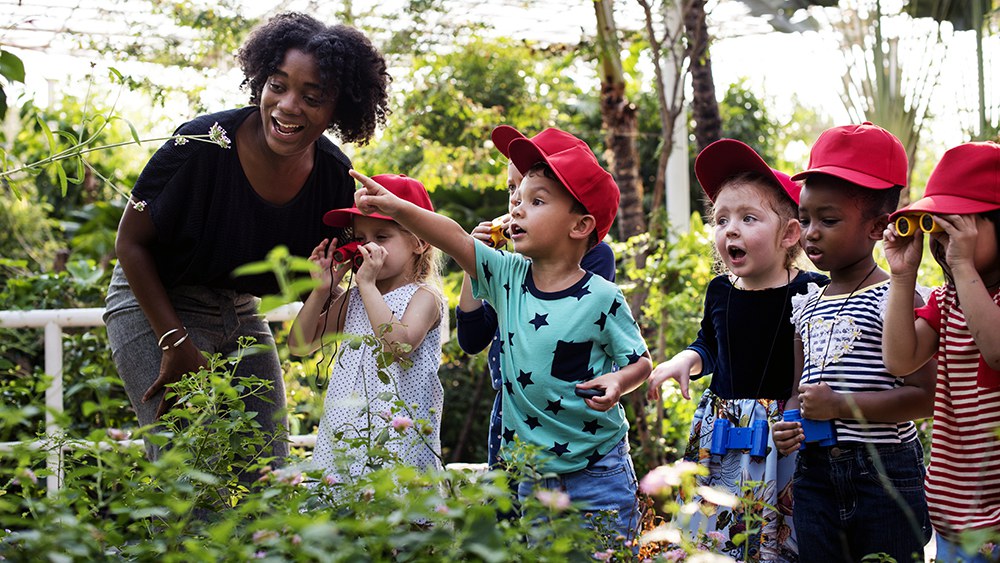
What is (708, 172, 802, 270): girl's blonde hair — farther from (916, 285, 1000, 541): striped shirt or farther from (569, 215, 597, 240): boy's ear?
(916, 285, 1000, 541): striped shirt

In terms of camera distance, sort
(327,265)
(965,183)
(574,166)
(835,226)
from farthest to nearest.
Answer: (327,265), (574,166), (835,226), (965,183)

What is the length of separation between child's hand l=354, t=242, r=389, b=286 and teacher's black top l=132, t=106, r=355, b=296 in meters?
0.31

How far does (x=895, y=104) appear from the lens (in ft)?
23.5

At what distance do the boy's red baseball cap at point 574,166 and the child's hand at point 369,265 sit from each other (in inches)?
17.7

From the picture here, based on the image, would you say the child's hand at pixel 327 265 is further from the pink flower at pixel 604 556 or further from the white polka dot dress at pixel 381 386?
the pink flower at pixel 604 556

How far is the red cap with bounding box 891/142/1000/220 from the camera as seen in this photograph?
2006mm

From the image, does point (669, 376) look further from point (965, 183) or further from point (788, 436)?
point (965, 183)

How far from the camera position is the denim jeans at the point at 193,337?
2863 millimetres

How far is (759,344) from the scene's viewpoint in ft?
8.27

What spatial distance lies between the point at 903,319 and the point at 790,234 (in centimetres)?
54

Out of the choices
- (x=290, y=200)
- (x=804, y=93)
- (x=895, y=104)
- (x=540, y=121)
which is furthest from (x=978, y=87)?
(x=804, y=93)

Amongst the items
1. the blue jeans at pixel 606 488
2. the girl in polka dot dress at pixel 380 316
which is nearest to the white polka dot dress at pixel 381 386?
the girl in polka dot dress at pixel 380 316

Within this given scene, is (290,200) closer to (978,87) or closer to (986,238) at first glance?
(986,238)

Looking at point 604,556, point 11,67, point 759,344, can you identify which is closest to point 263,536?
point 604,556
